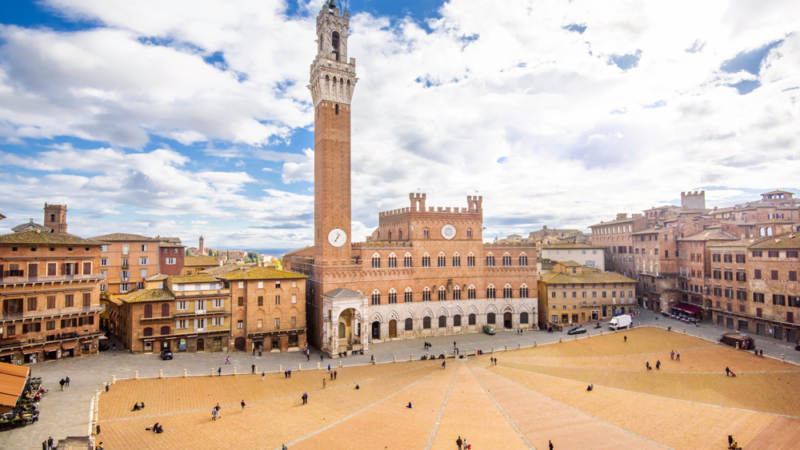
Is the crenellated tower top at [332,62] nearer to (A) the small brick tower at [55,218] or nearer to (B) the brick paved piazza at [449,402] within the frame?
(B) the brick paved piazza at [449,402]

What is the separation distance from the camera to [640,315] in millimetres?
65312

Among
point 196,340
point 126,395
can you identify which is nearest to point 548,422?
point 126,395

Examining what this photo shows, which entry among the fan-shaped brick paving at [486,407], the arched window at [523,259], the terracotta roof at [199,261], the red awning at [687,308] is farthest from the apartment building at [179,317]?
the red awning at [687,308]

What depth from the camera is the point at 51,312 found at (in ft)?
133

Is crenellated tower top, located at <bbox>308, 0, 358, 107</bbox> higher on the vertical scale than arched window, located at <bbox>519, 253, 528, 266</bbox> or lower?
higher

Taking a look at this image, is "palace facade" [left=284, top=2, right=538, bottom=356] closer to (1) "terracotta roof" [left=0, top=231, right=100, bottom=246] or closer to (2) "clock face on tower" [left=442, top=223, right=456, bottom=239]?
(2) "clock face on tower" [left=442, top=223, right=456, bottom=239]

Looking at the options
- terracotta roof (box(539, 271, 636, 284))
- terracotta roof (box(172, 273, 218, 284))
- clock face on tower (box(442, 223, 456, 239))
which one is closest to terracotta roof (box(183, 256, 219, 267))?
terracotta roof (box(172, 273, 218, 284))

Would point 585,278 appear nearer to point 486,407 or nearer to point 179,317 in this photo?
point 486,407

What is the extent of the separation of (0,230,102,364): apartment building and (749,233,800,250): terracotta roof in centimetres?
7722

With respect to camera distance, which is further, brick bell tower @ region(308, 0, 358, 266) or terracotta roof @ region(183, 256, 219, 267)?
terracotta roof @ region(183, 256, 219, 267)

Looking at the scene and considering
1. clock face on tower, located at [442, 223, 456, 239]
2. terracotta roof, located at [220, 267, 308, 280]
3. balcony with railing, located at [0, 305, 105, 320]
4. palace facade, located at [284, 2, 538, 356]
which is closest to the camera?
balcony with railing, located at [0, 305, 105, 320]

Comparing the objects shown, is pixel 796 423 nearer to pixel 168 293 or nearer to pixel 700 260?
pixel 700 260

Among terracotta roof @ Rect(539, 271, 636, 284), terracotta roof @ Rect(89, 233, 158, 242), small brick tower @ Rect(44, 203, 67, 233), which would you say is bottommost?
terracotta roof @ Rect(539, 271, 636, 284)

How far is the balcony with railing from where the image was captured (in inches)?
1504
